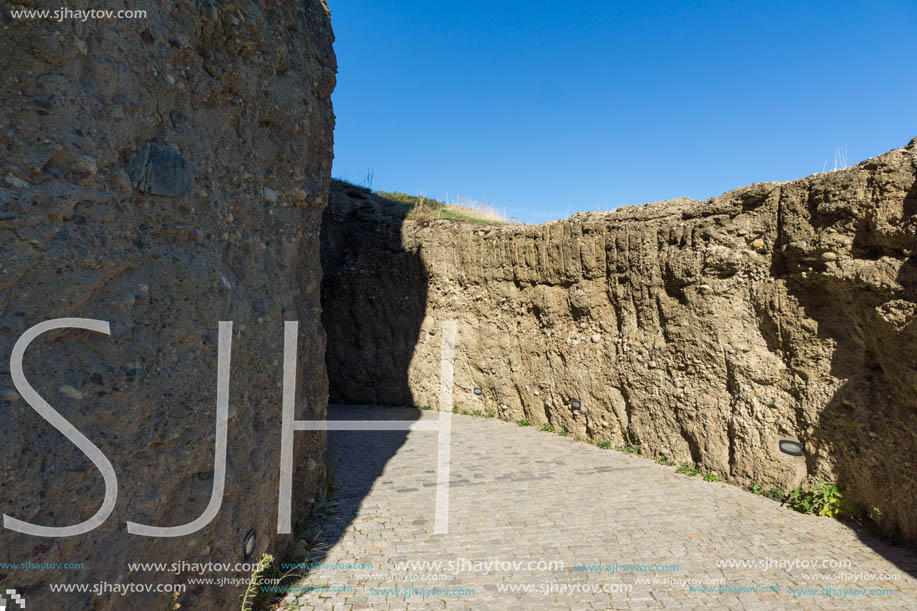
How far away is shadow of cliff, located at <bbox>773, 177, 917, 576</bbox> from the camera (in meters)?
4.86

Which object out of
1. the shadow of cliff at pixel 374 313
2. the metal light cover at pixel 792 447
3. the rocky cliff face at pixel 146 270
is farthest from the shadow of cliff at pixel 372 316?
the rocky cliff face at pixel 146 270

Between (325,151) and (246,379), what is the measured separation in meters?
2.58

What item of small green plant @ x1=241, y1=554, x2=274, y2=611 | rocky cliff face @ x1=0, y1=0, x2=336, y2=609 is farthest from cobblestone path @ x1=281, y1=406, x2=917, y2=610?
rocky cliff face @ x1=0, y1=0, x2=336, y2=609

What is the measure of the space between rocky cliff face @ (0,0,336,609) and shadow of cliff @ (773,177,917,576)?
5.32 meters

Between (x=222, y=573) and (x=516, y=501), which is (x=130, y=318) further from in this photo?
(x=516, y=501)

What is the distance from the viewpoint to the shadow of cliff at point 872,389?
4859 millimetres

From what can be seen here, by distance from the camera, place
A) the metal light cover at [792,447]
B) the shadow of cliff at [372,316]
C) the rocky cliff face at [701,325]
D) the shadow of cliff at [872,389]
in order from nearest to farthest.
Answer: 1. the shadow of cliff at [872,389]
2. the rocky cliff face at [701,325]
3. the metal light cover at [792,447]
4. the shadow of cliff at [372,316]

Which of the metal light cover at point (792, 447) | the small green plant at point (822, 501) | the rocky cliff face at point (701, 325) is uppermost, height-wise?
the rocky cliff face at point (701, 325)

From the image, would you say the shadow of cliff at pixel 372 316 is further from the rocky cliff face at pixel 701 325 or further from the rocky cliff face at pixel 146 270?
the rocky cliff face at pixel 146 270

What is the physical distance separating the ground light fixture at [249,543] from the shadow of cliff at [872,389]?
5.09m

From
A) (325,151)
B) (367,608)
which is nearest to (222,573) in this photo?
(367,608)

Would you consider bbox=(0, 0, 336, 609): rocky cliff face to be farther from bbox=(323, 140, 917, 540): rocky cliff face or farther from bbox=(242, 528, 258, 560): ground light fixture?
bbox=(323, 140, 917, 540): rocky cliff face

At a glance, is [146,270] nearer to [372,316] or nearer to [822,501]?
[822,501]

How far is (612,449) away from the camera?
805 cm
